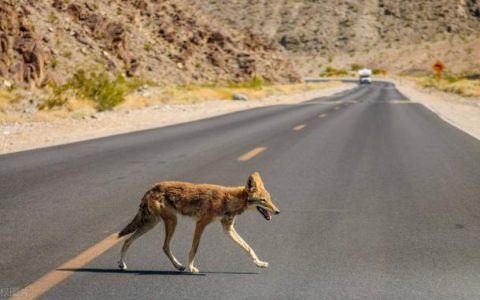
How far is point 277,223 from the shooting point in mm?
7840

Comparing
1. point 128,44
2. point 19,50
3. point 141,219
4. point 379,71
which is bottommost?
point 379,71

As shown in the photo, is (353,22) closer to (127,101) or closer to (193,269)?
(127,101)

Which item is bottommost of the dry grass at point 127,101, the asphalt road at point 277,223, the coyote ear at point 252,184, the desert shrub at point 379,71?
the desert shrub at point 379,71

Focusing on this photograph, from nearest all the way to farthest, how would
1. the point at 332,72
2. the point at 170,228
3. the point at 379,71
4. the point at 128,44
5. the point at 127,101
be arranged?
the point at 170,228
the point at 127,101
the point at 128,44
the point at 379,71
the point at 332,72

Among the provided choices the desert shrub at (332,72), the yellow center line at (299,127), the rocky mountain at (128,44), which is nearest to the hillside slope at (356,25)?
the desert shrub at (332,72)

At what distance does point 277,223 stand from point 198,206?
2389mm

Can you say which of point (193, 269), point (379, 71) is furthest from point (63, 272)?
point (379, 71)

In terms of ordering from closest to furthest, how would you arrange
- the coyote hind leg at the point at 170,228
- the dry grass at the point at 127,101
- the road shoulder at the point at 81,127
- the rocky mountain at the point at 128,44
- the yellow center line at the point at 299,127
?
the coyote hind leg at the point at 170,228 < the road shoulder at the point at 81,127 < the yellow center line at the point at 299,127 < the dry grass at the point at 127,101 < the rocky mountain at the point at 128,44

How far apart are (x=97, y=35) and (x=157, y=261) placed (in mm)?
47291

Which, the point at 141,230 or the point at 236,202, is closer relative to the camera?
the point at 236,202

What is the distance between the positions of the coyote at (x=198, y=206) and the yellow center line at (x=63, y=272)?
0.52 metres

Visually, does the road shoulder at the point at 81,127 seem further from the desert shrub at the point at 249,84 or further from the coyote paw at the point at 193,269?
the desert shrub at the point at 249,84

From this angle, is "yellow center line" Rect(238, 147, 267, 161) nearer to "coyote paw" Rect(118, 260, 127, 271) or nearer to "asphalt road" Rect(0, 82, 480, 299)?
"asphalt road" Rect(0, 82, 480, 299)

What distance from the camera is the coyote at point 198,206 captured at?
552 centimetres
